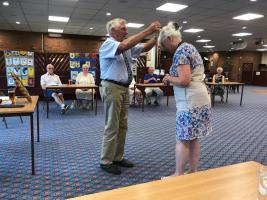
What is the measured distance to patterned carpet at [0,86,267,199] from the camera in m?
2.32

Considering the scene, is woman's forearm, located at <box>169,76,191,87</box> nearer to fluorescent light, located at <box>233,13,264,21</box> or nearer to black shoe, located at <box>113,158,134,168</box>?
black shoe, located at <box>113,158,134,168</box>

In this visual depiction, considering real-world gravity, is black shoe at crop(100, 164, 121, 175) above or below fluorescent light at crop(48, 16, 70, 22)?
below

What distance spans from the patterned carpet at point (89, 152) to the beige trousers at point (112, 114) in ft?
0.88

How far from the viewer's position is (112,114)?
8.13 ft

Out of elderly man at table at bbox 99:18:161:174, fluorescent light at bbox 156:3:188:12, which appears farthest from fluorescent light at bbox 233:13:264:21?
elderly man at table at bbox 99:18:161:174

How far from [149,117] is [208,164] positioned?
9.38 ft

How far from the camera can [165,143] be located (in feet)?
12.2

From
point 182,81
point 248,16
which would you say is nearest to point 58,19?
point 248,16

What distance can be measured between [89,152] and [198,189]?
→ 2514 millimetres

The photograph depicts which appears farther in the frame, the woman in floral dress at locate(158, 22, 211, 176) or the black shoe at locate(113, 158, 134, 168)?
the black shoe at locate(113, 158, 134, 168)

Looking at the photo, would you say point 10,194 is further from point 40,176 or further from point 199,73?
point 199,73

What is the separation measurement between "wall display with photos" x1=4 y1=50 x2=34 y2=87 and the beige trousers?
19.5 feet

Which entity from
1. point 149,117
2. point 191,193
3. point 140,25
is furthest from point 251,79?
point 191,193

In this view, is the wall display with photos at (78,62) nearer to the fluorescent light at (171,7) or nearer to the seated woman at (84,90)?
the seated woman at (84,90)
